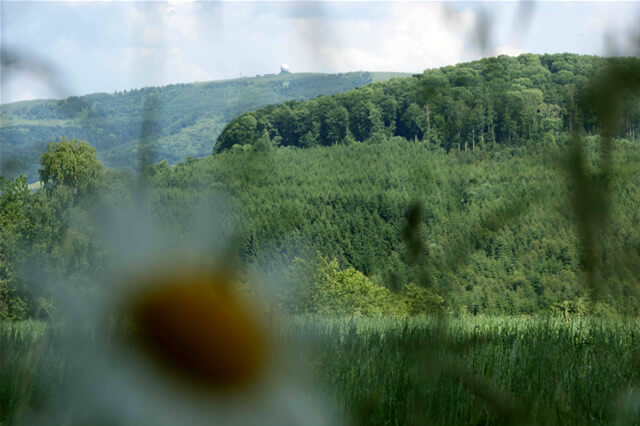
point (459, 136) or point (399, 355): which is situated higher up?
point (459, 136)

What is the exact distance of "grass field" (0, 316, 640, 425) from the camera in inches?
20.4

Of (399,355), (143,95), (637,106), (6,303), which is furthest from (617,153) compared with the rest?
(6,303)

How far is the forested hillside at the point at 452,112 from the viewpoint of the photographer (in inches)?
22.6

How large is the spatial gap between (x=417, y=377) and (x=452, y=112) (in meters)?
0.30

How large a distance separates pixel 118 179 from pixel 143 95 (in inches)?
2.9

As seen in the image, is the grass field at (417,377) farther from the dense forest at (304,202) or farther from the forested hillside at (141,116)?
the forested hillside at (141,116)

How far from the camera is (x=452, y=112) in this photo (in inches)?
23.7

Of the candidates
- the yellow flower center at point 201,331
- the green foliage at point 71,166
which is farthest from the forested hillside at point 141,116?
the yellow flower center at point 201,331

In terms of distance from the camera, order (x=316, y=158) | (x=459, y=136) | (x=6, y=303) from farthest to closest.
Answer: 1. (x=316, y=158)
2. (x=459, y=136)
3. (x=6, y=303)

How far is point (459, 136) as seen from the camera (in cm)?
64

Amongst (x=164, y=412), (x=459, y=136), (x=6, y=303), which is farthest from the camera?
(x=459, y=136)

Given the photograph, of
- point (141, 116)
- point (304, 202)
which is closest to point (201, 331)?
point (141, 116)

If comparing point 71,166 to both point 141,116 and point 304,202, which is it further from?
point 304,202

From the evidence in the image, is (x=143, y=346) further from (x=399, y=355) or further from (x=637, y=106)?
(x=637, y=106)
